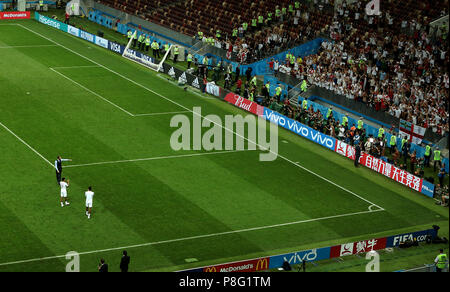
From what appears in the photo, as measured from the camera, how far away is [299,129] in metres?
53.2

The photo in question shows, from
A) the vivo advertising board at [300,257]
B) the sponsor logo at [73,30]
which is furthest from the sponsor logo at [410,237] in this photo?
the sponsor logo at [73,30]

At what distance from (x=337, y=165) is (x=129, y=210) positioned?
15.0 metres

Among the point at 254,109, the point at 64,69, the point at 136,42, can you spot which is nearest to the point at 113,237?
the point at 254,109

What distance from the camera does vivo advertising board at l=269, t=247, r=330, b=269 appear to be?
32181 mm

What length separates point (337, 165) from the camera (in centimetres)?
4775

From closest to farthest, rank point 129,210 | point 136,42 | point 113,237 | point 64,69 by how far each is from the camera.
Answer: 1. point 113,237
2. point 129,210
3. point 64,69
4. point 136,42

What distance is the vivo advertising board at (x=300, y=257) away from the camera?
3218 centimetres

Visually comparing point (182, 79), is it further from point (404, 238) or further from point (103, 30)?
point (404, 238)

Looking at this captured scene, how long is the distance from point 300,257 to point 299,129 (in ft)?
69.2

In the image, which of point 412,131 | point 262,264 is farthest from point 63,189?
point 412,131
